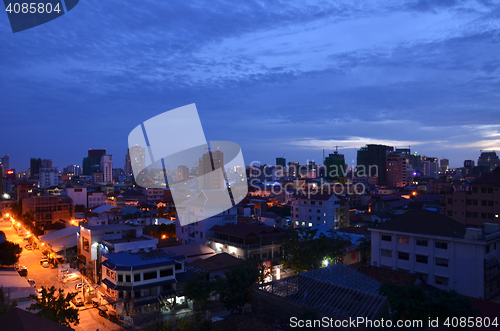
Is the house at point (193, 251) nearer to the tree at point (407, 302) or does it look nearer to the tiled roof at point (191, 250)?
the tiled roof at point (191, 250)

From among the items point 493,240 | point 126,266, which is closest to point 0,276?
point 126,266

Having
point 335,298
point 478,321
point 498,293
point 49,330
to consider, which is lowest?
point 498,293

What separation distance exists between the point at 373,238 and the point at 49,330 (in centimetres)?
1189

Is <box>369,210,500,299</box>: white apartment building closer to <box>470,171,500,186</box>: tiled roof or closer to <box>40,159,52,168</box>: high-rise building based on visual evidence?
<box>470,171,500,186</box>: tiled roof

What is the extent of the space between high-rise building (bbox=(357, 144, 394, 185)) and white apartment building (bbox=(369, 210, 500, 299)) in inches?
2537

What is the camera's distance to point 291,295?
342 inches

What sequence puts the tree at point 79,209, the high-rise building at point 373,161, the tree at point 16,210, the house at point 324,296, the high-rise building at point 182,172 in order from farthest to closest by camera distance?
1. the high-rise building at point 182,172
2. the high-rise building at point 373,161
3. the tree at point 79,209
4. the tree at point 16,210
5. the house at point 324,296

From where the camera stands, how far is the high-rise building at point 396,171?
65250mm

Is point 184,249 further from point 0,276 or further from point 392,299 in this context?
point 392,299

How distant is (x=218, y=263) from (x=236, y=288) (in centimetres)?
339

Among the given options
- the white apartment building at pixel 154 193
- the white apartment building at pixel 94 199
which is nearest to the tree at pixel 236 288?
the white apartment building at pixel 94 199

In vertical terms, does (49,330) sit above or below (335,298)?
above

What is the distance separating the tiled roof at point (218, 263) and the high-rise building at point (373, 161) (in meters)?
67.0

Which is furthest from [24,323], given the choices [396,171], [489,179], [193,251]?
[396,171]
